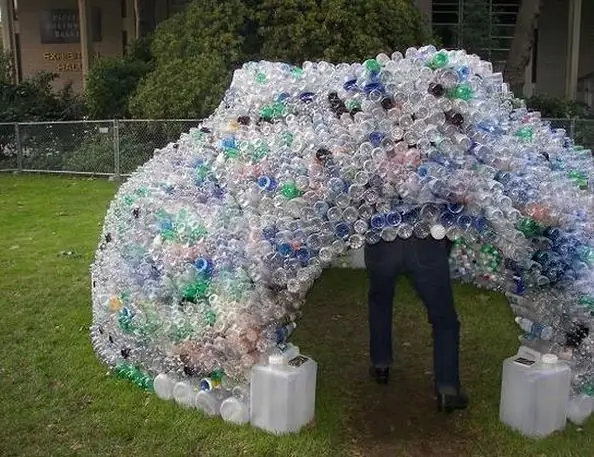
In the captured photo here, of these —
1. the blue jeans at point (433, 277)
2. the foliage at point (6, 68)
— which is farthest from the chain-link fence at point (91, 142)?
the blue jeans at point (433, 277)

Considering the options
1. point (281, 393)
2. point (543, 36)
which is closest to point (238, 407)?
point (281, 393)

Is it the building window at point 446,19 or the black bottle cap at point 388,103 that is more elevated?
the building window at point 446,19

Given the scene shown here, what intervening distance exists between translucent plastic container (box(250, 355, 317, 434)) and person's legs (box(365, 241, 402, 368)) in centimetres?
63

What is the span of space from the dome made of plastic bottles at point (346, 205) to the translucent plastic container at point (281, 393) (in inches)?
4.3

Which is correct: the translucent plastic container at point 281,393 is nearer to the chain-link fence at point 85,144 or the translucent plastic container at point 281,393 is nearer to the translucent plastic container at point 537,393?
the translucent plastic container at point 537,393

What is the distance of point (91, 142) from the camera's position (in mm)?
14070

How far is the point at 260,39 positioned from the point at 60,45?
10.8 metres

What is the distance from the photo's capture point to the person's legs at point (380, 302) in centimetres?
411

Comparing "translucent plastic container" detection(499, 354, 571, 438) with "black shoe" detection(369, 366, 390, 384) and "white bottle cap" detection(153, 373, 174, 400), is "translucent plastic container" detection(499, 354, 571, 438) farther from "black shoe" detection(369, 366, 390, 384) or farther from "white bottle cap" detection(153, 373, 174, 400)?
"white bottle cap" detection(153, 373, 174, 400)

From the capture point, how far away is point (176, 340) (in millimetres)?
4324

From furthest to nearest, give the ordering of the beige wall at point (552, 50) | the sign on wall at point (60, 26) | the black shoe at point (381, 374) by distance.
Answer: the sign on wall at point (60, 26) < the beige wall at point (552, 50) < the black shoe at point (381, 374)

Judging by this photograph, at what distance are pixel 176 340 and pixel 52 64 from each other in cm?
1905

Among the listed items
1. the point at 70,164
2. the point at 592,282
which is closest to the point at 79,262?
the point at 592,282

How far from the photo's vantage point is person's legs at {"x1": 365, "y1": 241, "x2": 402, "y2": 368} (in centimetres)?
A: 411
